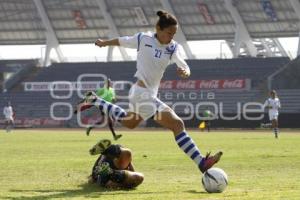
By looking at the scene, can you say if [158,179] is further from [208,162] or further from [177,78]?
[177,78]

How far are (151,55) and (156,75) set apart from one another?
1.00ft

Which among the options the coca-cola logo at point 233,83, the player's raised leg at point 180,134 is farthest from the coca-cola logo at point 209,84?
the player's raised leg at point 180,134

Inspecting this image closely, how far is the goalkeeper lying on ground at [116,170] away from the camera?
987 cm

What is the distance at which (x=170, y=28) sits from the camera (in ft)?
34.0

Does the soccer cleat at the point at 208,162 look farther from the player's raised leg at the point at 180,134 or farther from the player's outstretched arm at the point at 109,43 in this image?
the player's outstretched arm at the point at 109,43

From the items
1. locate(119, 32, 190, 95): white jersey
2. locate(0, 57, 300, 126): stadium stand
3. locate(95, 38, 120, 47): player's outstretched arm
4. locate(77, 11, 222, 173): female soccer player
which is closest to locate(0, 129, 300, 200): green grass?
locate(77, 11, 222, 173): female soccer player

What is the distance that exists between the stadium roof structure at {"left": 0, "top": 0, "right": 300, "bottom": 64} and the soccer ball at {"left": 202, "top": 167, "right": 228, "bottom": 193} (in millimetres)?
53855

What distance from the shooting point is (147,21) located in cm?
7000

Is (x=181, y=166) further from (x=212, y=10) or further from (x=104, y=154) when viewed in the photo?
(x=212, y=10)

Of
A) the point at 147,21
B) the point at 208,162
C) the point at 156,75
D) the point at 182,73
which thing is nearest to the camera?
the point at 208,162

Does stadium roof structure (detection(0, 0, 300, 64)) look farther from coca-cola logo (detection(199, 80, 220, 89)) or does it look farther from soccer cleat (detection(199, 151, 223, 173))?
soccer cleat (detection(199, 151, 223, 173))

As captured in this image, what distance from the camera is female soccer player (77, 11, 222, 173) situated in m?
10.4

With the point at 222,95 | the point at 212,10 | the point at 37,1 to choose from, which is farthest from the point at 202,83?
the point at 37,1

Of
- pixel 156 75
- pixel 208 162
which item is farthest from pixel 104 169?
pixel 156 75
